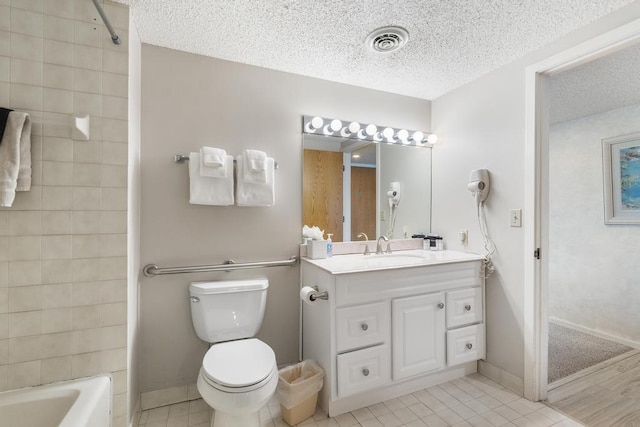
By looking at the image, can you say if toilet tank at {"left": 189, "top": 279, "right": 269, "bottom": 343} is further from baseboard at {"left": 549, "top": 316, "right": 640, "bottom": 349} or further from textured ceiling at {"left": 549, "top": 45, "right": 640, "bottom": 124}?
baseboard at {"left": 549, "top": 316, "right": 640, "bottom": 349}

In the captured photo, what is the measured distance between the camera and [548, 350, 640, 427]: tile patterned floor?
1.69 metres

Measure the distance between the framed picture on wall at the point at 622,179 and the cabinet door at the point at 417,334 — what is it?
217cm

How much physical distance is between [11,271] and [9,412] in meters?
0.57

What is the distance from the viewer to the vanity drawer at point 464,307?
2008 mm

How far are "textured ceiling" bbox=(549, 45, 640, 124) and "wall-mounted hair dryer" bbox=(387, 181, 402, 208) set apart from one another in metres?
1.36

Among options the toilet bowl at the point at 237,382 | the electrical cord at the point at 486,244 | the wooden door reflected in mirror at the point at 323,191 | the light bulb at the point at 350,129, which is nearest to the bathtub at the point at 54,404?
the toilet bowl at the point at 237,382

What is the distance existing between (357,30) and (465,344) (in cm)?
211

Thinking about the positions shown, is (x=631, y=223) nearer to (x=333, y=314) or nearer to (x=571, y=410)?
(x=571, y=410)

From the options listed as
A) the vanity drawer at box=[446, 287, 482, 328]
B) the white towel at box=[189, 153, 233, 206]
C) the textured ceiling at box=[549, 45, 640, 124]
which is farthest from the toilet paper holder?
the textured ceiling at box=[549, 45, 640, 124]

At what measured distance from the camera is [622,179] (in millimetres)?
2762

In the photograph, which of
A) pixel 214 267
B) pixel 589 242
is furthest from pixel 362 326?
pixel 589 242

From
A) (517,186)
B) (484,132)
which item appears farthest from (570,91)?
(517,186)

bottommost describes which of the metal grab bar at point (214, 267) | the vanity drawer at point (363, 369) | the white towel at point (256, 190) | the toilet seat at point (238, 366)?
the vanity drawer at point (363, 369)

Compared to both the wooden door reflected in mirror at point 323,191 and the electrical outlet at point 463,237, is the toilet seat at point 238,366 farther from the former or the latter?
the electrical outlet at point 463,237
